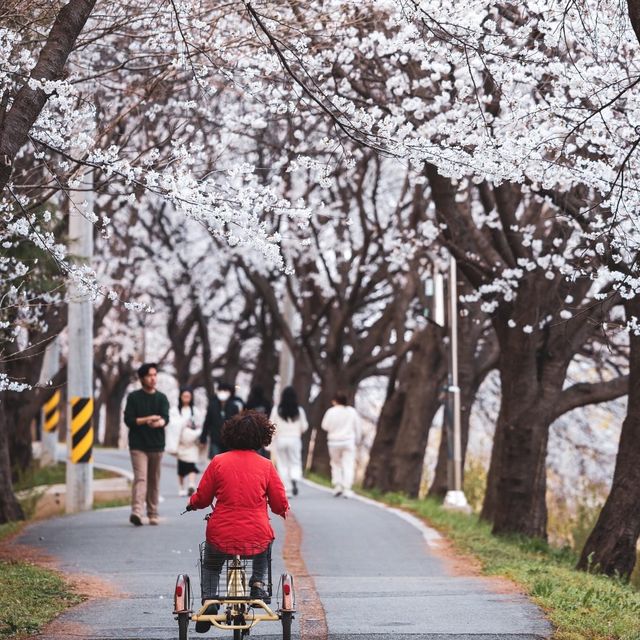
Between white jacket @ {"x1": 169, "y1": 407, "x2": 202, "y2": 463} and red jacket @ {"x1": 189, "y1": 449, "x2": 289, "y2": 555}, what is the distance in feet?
39.3

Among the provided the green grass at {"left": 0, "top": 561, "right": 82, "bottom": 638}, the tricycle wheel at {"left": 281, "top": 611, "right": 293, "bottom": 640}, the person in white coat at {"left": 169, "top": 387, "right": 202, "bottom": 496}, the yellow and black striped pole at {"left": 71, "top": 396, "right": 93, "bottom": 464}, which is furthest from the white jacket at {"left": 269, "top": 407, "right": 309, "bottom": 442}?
the tricycle wheel at {"left": 281, "top": 611, "right": 293, "bottom": 640}

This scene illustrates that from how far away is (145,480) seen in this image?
1512cm

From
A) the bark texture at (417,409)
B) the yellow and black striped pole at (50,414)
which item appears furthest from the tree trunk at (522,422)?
the yellow and black striped pole at (50,414)

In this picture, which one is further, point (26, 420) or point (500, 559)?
point (26, 420)

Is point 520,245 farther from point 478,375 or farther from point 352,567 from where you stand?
point 478,375

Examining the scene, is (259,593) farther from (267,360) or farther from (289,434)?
(267,360)

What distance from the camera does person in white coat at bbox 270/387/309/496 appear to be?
784 inches

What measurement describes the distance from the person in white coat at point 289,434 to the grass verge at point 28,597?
8667 millimetres

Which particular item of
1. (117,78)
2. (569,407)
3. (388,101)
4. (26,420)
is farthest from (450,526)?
(26,420)

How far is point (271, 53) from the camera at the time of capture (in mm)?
11180

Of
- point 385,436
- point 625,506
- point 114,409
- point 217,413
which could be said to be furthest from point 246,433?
point 114,409

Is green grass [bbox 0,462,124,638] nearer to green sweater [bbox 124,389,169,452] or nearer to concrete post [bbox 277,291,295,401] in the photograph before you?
green sweater [bbox 124,389,169,452]

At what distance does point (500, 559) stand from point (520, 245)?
427cm

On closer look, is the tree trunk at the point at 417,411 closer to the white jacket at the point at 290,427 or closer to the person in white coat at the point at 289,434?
the person in white coat at the point at 289,434
